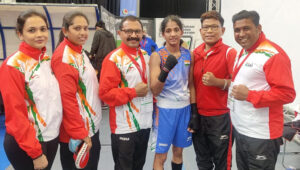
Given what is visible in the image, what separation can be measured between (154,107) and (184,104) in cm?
30

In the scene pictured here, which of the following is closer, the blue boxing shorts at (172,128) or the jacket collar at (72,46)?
the jacket collar at (72,46)

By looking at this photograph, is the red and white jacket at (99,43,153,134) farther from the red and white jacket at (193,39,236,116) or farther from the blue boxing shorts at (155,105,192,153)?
the red and white jacket at (193,39,236,116)

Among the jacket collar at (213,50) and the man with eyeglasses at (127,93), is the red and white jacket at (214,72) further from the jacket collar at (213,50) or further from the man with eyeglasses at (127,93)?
the man with eyeglasses at (127,93)

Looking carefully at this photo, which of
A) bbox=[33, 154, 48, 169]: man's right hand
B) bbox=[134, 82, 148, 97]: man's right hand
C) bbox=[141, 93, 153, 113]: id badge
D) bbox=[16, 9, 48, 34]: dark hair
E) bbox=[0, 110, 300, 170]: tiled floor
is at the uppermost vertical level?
bbox=[16, 9, 48, 34]: dark hair

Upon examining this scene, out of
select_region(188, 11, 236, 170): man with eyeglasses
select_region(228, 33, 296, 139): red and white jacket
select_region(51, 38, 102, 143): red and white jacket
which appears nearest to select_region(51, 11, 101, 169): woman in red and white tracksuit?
select_region(51, 38, 102, 143): red and white jacket

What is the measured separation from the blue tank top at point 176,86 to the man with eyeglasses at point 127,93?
0.15 m

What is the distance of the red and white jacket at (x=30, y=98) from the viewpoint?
54.5 inches

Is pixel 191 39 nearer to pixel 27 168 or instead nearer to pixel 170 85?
pixel 170 85

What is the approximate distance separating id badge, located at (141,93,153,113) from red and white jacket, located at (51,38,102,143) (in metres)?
0.38

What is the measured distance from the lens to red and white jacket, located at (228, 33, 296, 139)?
1604 millimetres

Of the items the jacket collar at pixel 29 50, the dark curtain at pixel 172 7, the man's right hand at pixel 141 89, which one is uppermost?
the dark curtain at pixel 172 7

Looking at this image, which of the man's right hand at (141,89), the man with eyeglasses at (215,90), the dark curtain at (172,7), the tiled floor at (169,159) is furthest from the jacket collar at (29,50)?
the dark curtain at (172,7)

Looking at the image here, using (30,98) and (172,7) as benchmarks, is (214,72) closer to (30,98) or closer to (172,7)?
(30,98)

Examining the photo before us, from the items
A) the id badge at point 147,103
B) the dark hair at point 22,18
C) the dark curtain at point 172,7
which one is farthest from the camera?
the dark curtain at point 172,7
